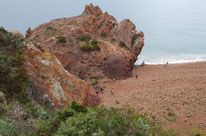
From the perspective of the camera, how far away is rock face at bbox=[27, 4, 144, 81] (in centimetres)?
2391

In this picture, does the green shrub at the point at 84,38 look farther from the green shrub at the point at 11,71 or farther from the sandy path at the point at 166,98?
the green shrub at the point at 11,71

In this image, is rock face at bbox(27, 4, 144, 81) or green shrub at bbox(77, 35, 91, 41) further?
green shrub at bbox(77, 35, 91, 41)

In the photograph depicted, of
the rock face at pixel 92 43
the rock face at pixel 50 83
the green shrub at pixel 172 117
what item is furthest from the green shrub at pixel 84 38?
the green shrub at pixel 172 117

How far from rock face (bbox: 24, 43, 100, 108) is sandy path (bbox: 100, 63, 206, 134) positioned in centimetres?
551

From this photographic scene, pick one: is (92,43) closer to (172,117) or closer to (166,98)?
(166,98)

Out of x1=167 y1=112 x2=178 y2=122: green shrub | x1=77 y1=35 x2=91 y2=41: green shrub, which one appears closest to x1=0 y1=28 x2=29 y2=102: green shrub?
x1=167 y1=112 x2=178 y2=122: green shrub

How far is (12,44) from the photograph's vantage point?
32.8ft

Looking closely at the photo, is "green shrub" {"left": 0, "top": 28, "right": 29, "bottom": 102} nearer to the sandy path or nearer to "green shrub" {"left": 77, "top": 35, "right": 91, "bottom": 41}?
the sandy path

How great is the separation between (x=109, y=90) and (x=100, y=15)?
57.8 ft

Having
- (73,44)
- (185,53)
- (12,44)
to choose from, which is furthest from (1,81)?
(185,53)

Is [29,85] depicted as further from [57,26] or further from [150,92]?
[57,26]

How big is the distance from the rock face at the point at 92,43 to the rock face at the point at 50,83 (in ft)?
36.8

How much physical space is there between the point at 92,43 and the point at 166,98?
14185 mm

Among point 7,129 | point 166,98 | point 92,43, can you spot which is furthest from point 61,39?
point 7,129
